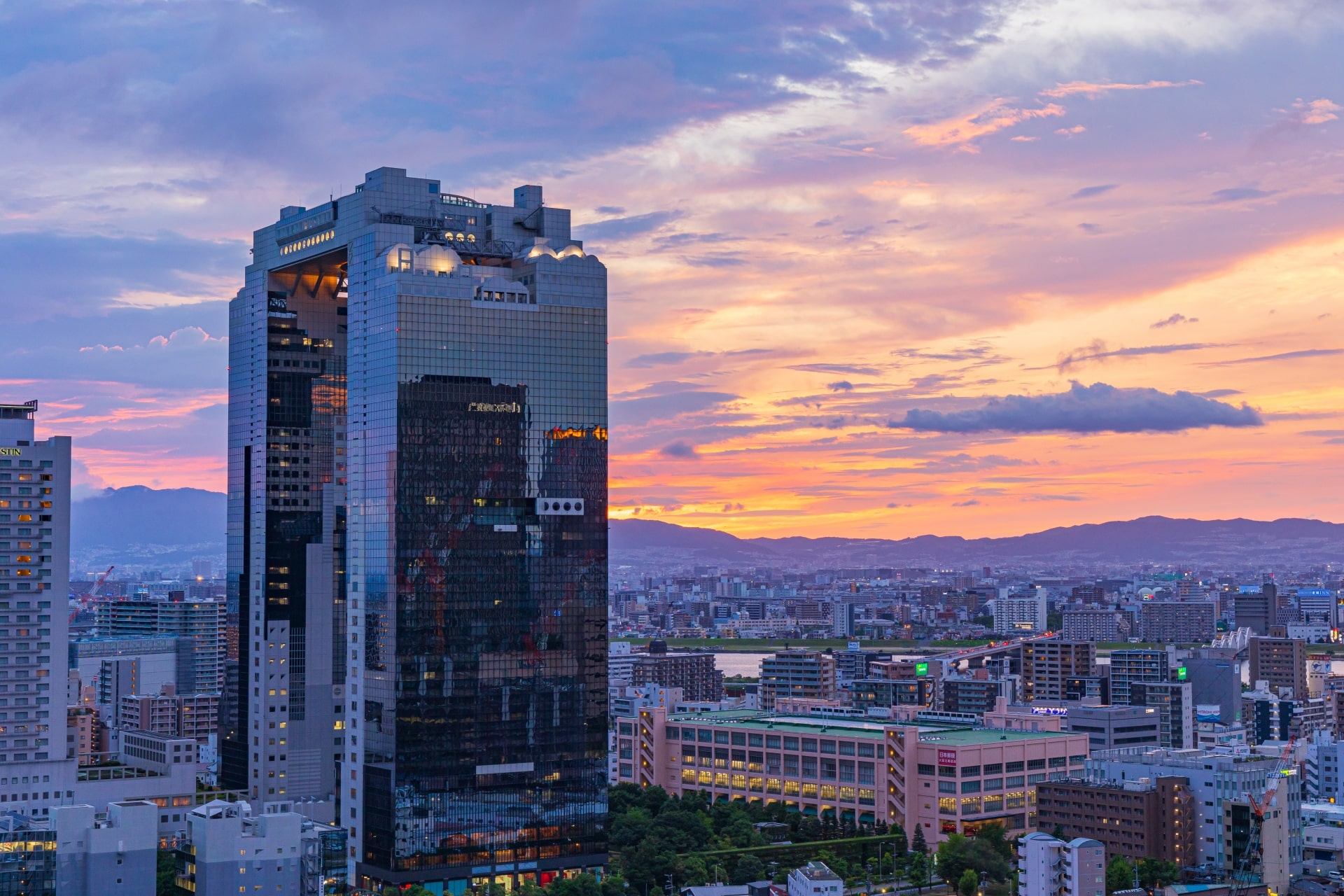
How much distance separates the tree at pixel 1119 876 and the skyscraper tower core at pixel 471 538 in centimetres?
2512

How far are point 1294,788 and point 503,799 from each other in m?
44.5

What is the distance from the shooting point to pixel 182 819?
9162 centimetres

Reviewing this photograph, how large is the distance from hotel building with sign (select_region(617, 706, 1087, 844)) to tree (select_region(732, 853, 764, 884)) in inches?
696

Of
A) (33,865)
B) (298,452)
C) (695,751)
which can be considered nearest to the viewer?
(33,865)

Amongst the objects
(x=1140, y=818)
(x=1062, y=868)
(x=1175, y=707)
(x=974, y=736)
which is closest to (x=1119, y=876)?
(x=1140, y=818)

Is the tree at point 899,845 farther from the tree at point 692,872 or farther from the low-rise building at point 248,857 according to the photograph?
the low-rise building at point 248,857

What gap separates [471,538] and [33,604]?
26273 mm

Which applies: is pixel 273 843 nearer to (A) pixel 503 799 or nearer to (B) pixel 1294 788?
(A) pixel 503 799

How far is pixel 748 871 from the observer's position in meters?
85.8

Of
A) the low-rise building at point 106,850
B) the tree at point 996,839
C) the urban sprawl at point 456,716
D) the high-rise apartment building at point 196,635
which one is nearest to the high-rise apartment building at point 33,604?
the urban sprawl at point 456,716

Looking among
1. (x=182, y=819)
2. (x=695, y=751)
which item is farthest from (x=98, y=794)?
(x=695, y=751)

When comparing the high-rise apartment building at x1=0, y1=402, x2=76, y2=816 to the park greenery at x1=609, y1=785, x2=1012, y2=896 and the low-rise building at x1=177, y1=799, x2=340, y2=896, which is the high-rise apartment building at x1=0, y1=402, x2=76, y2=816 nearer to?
the low-rise building at x1=177, y1=799, x2=340, y2=896

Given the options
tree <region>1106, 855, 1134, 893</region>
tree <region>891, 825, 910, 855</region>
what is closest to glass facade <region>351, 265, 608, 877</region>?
tree <region>891, 825, 910, 855</region>

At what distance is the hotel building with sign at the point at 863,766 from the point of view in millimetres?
103500
